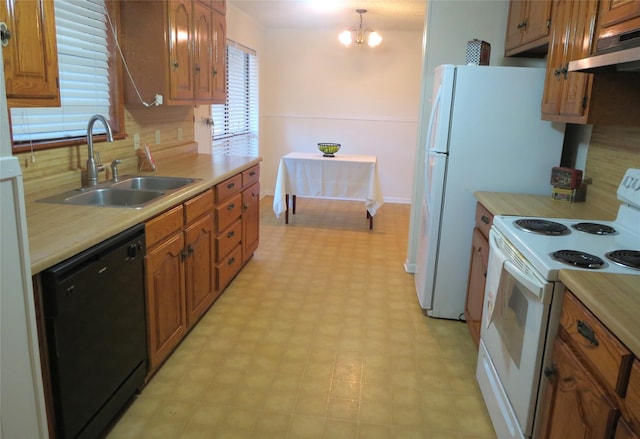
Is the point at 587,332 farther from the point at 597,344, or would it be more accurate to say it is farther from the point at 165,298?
the point at 165,298

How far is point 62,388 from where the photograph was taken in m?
1.56

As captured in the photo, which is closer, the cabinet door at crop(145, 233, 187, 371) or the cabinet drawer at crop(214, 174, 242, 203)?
the cabinet door at crop(145, 233, 187, 371)

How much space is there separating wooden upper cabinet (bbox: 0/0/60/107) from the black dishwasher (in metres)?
0.62

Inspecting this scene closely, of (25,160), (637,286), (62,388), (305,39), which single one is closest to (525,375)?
(637,286)

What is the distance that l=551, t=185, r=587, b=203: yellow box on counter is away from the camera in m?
2.62

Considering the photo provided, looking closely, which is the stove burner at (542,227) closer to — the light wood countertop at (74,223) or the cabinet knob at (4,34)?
the light wood countertop at (74,223)

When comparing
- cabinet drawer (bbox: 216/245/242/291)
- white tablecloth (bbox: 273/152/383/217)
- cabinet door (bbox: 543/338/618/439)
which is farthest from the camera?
white tablecloth (bbox: 273/152/383/217)

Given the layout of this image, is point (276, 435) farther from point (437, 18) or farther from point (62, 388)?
point (437, 18)

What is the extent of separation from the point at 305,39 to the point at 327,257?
3575 millimetres

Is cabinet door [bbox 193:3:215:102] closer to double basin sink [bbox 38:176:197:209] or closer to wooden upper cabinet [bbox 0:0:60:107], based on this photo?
double basin sink [bbox 38:176:197:209]

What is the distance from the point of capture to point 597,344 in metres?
1.26

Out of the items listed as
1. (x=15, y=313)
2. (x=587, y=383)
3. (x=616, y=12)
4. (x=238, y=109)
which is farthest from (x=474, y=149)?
(x=238, y=109)

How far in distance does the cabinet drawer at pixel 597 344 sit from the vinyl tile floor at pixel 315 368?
2.73 feet

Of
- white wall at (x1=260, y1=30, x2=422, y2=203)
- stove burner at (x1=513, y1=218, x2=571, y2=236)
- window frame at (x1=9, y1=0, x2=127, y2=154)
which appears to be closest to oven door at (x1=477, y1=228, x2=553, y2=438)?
stove burner at (x1=513, y1=218, x2=571, y2=236)
